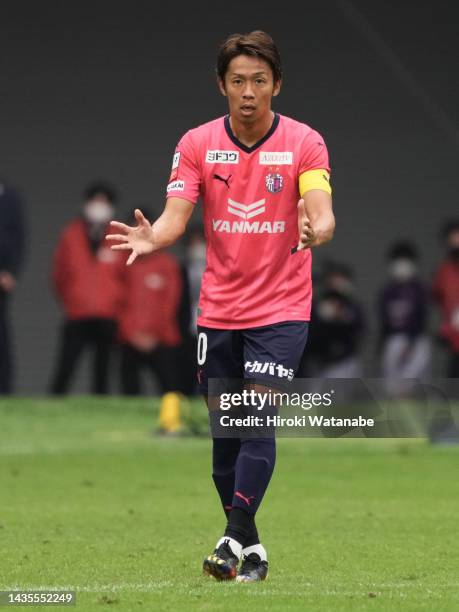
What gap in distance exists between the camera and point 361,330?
20859 mm

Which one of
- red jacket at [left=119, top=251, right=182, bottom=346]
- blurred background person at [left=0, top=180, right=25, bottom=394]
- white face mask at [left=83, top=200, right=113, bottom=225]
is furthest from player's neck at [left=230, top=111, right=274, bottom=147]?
white face mask at [left=83, top=200, right=113, bottom=225]

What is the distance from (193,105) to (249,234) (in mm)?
15225

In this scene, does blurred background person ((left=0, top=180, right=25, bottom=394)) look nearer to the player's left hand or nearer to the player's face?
the player's face

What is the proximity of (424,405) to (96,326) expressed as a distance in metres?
4.50

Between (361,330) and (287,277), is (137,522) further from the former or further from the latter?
(361,330)

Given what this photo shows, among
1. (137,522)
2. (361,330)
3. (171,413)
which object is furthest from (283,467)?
(361,330)

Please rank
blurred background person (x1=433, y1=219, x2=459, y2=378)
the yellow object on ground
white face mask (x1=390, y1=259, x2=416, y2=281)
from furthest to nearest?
white face mask (x1=390, y1=259, x2=416, y2=281) → blurred background person (x1=433, y1=219, x2=459, y2=378) → the yellow object on ground

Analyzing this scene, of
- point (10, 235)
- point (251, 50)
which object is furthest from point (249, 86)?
point (10, 235)

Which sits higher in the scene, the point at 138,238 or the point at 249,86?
the point at 249,86

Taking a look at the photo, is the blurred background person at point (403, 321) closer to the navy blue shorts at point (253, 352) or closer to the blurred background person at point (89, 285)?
the blurred background person at point (89, 285)

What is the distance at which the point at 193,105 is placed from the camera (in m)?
22.4

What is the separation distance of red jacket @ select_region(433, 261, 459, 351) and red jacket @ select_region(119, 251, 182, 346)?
3462 millimetres

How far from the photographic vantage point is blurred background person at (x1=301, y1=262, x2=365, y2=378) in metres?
20.6

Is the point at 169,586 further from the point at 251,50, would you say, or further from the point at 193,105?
the point at 193,105
